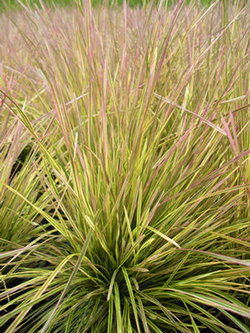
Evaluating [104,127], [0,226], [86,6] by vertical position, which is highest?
[86,6]

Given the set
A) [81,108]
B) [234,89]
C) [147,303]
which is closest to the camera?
[147,303]

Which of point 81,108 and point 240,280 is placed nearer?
point 240,280

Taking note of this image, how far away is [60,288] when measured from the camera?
0.61 meters

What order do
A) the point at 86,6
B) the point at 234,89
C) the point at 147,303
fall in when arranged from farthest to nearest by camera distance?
the point at 234,89 → the point at 147,303 → the point at 86,6

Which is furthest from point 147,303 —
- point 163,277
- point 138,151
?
point 138,151

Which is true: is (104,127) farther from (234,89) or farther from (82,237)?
(234,89)

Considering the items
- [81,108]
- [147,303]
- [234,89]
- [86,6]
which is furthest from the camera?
[81,108]

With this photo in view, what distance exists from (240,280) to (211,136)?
12.9 inches

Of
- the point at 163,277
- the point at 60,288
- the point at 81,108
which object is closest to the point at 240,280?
the point at 163,277

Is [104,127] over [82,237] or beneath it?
over

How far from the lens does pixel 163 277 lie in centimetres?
64

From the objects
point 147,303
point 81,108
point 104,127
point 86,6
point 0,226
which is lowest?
point 147,303

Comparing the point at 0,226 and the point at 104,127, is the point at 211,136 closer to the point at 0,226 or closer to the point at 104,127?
the point at 104,127

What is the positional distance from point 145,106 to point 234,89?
0.33 m
